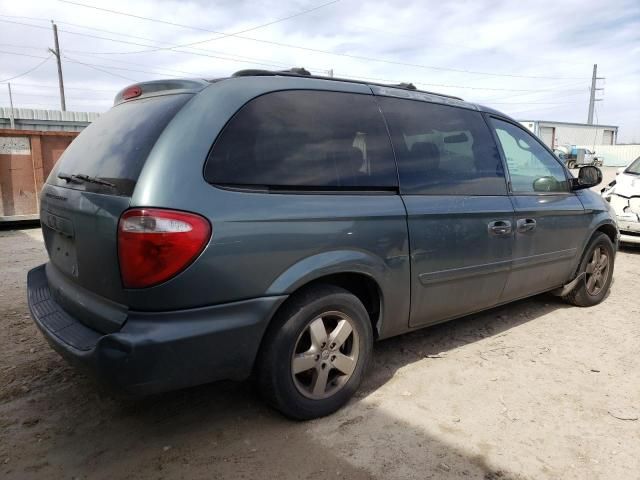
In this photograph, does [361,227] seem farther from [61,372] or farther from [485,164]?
[61,372]

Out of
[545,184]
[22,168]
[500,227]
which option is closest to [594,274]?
[545,184]

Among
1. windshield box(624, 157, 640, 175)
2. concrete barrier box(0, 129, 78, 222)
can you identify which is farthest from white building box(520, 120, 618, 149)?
concrete barrier box(0, 129, 78, 222)

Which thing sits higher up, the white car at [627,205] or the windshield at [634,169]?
the windshield at [634,169]

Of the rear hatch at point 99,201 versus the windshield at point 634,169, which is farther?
the windshield at point 634,169

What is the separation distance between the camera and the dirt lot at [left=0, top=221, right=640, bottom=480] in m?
2.23

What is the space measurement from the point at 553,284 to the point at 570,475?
2.27m

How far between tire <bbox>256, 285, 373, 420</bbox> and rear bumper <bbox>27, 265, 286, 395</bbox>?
0.12 m

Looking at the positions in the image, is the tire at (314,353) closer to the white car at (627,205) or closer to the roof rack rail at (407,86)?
the roof rack rail at (407,86)

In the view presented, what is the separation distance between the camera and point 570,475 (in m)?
2.20

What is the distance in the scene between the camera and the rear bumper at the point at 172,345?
6.51ft

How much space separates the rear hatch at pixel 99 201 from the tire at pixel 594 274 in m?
3.84

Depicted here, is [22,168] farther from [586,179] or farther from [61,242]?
[586,179]

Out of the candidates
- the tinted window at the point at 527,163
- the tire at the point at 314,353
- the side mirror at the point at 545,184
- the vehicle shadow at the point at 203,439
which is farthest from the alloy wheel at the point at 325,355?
the side mirror at the point at 545,184

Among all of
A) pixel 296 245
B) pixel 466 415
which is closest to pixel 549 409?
pixel 466 415
